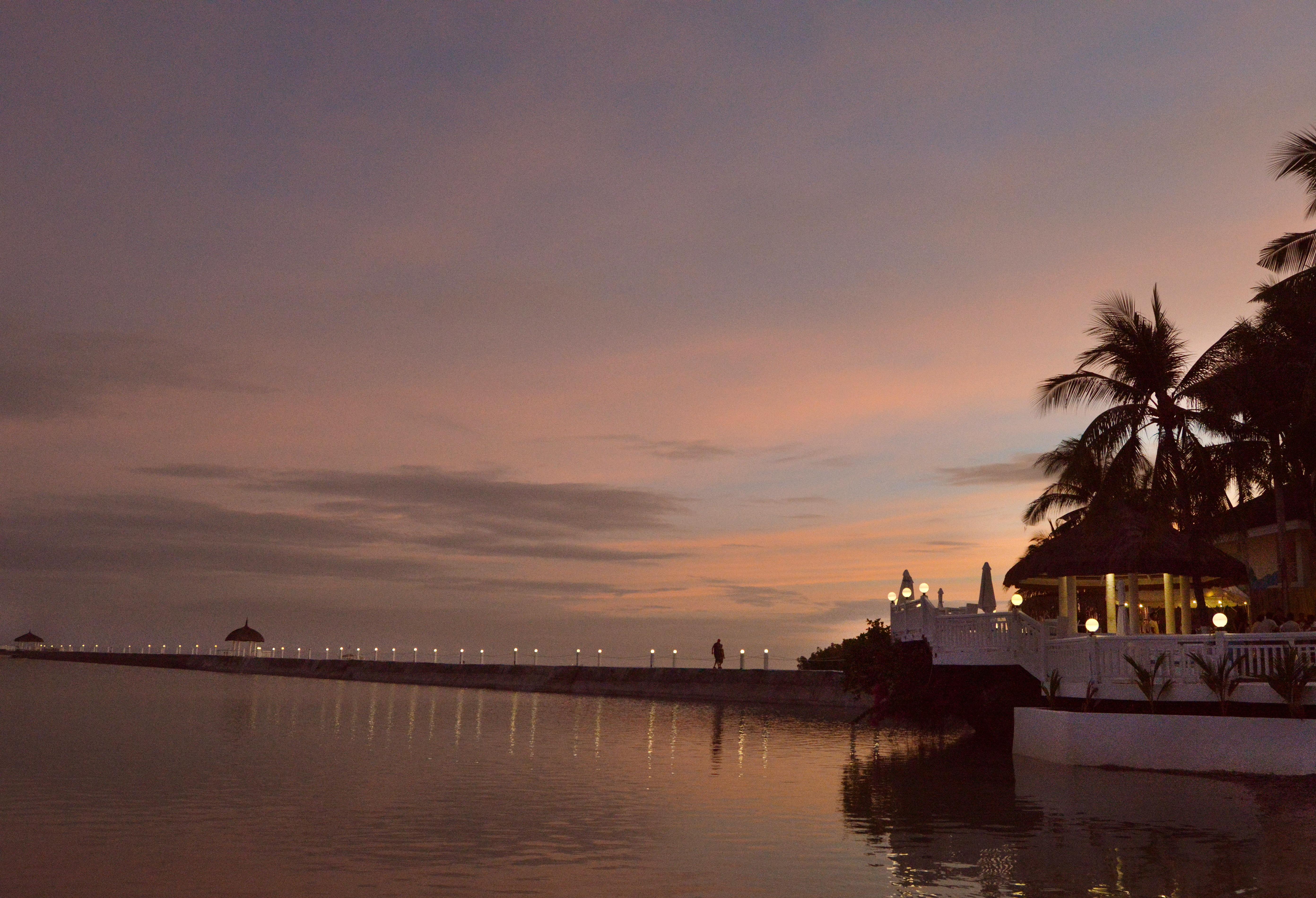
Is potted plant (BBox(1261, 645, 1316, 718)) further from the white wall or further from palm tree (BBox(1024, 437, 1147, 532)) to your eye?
palm tree (BBox(1024, 437, 1147, 532))

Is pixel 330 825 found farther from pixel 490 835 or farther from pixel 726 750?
pixel 726 750

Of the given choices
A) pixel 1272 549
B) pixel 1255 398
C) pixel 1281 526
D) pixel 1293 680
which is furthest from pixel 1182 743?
pixel 1272 549

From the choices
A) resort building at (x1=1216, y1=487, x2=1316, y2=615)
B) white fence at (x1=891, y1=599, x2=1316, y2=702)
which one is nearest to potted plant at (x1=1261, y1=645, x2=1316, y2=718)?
white fence at (x1=891, y1=599, x2=1316, y2=702)

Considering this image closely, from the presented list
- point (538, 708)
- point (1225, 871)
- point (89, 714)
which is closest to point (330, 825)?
point (1225, 871)

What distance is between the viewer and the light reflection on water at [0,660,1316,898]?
1155 centimetres

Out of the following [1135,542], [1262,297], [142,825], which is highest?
[1262,297]

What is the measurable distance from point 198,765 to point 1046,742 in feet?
49.5

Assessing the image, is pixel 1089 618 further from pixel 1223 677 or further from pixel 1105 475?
pixel 1223 677

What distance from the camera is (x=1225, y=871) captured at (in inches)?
471

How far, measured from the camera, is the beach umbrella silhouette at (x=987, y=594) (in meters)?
29.0

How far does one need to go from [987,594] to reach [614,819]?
1596 centimetres

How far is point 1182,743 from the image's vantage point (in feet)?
69.0

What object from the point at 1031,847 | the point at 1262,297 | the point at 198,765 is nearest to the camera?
the point at 1031,847

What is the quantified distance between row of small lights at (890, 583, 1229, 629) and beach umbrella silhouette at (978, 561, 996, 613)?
414 millimetres
